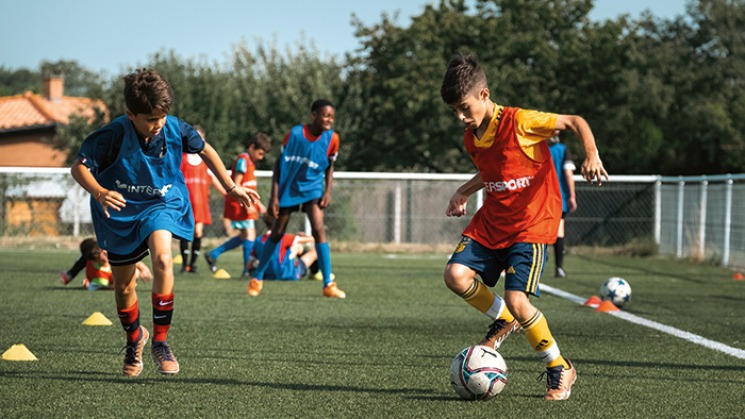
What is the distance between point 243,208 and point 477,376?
9.05 m

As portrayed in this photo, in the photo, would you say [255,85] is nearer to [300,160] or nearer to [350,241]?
[350,241]

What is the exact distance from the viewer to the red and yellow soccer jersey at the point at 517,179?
548cm

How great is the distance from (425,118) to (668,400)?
3017cm

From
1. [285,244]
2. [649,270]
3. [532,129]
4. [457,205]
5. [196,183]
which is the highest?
[532,129]

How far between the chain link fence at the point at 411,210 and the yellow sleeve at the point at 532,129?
569 inches

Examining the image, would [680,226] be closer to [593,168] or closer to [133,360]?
[593,168]

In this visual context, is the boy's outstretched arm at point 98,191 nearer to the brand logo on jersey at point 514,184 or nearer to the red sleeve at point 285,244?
the brand logo on jersey at point 514,184

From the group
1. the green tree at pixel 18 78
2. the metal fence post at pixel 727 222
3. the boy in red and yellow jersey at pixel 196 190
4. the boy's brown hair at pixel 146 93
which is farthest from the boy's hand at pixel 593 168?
the green tree at pixel 18 78

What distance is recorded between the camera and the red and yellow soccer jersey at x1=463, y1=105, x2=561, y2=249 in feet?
Answer: 18.0

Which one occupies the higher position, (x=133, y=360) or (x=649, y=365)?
(x=133, y=360)

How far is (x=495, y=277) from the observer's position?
5.64 metres

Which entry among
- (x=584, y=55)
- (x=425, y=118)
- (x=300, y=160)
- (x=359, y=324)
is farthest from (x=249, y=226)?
(x=584, y=55)

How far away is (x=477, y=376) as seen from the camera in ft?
16.9

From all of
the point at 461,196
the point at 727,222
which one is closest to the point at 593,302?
the point at 461,196
